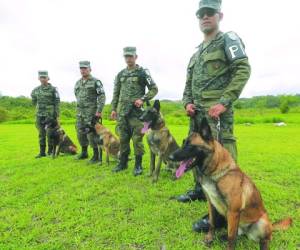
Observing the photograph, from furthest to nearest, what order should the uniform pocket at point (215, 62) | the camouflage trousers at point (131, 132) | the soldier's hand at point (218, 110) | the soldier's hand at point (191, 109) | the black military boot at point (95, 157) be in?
1. the black military boot at point (95, 157)
2. the camouflage trousers at point (131, 132)
3. the soldier's hand at point (191, 109)
4. the uniform pocket at point (215, 62)
5. the soldier's hand at point (218, 110)

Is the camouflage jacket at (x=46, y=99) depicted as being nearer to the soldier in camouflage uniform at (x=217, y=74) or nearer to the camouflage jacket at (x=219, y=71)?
the camouflage jacket at (x=219, y=71)

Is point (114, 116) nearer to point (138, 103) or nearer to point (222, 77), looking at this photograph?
point (138, 103)

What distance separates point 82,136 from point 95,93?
1.28 metres

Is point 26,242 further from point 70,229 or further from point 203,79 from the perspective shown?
point 203,79

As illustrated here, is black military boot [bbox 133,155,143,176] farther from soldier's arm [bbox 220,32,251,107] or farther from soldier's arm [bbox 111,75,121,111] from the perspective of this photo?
soldier's arm [bbox 220,32,251,107]

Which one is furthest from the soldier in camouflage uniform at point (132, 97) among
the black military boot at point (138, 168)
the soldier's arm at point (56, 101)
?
the soldier's arm at point (56, 101)

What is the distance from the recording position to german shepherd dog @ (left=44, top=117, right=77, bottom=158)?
8273mm

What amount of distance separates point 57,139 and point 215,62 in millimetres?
6248

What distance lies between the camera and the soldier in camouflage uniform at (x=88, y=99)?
7000 millimetres

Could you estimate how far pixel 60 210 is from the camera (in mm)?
4121

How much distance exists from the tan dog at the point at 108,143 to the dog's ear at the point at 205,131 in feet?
15.7

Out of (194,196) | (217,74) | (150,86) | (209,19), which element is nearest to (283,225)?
(194,196)

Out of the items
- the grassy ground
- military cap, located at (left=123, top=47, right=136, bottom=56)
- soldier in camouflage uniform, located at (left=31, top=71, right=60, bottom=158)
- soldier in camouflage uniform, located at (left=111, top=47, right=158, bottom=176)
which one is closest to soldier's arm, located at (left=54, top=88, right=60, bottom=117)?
soldier in camouflage uniform, located at (left=31, top=71, right=60, bottom=158)

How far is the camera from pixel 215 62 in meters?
3.36
